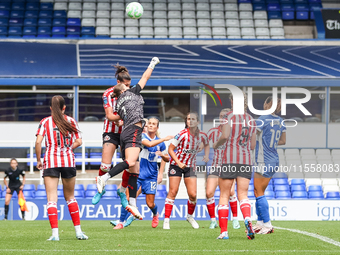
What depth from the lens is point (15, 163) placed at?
15383 millimetres

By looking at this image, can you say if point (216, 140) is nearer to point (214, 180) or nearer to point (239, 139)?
point (214, 180)

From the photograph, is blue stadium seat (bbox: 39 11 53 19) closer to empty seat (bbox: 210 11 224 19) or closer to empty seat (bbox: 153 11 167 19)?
empty seat (bbox: 153 11 167 19)

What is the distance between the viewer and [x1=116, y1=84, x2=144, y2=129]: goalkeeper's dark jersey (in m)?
7.21

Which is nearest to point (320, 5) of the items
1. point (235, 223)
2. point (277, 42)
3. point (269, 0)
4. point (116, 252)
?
point (269, 0)

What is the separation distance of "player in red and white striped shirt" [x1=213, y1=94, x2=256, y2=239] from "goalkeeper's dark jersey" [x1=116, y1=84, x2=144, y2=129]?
1.24m

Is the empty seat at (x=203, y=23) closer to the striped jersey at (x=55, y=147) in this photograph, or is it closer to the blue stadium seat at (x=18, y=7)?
the blue stadium seat at (x=18, y=7)

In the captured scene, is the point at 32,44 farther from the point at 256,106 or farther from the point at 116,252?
the point at 116,252

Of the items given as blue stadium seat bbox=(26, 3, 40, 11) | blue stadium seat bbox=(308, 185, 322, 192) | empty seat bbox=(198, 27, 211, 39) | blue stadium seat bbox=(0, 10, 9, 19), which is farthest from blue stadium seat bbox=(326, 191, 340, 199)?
blue stadium seat bbox=(0, 10, 9, 19)

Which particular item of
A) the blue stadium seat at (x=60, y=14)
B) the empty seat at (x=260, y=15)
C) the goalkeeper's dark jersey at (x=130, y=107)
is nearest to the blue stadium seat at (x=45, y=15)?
the blue stadium seat at (x=60, y=14)

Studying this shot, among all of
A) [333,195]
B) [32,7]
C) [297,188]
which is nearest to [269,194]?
[297,188]

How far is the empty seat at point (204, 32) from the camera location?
76.3 feet

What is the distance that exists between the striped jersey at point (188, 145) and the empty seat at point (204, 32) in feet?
48.0

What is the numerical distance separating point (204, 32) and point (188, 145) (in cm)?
1507

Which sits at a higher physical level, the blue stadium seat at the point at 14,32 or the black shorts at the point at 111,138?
the blue stadium seat at the point at 14,32
